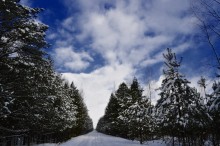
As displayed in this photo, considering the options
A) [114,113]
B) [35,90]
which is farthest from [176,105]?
[114,113]

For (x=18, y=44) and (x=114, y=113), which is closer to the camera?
(x=18, y=44)

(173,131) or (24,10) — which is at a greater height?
(24,10)

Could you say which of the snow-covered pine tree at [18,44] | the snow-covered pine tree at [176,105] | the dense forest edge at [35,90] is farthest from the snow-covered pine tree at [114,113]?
the snow-covered pine tree at [18,44]

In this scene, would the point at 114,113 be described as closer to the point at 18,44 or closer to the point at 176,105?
the point at 176,105

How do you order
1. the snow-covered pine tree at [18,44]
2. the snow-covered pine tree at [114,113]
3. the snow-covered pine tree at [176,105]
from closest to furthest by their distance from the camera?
1. the snow-covered pine tree at [18,44]
2. the snow-covered pine tree at [176,105]
3. the snow-covered pine tree at [114,113]

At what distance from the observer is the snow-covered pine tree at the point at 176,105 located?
21856 mm

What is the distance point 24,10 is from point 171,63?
578 inches

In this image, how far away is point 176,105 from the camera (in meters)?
23.0

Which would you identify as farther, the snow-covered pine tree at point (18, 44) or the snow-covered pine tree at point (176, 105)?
the snow-covered pine tree at point (176, 105)

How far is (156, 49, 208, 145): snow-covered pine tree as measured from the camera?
21.9 m

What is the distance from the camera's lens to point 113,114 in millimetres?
64875

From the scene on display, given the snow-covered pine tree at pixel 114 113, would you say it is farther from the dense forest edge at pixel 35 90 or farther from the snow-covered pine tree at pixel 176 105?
the snow-covered pine tree at pixel 176 105

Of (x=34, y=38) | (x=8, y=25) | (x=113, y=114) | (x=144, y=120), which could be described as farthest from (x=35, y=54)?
(x=113, y=114)

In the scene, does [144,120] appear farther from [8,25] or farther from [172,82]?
[8,25]
